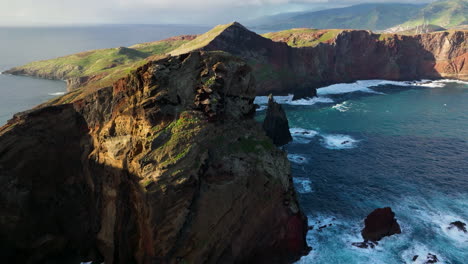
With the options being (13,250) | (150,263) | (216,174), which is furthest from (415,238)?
(13,250)

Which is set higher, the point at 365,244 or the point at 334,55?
the point at 334,55

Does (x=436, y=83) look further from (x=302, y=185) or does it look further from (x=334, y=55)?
(x=302, y=185)

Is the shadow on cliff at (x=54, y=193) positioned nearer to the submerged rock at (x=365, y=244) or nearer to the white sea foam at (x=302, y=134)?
the submerged rock at (x=365, y=244)

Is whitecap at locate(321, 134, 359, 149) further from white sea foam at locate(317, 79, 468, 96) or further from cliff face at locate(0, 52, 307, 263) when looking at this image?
white sea foam at locate(317, 79, 468, 96)

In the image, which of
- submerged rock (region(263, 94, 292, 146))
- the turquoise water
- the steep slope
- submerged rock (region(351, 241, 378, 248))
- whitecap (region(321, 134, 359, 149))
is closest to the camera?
submerged rock (region(351, 241, 378, 248))

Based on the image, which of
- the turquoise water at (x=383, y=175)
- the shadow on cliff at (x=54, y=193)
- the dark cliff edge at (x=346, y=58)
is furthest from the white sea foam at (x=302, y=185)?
the dark cliff edge at (x=346, y=58)

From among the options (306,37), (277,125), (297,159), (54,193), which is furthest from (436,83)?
(54,193)

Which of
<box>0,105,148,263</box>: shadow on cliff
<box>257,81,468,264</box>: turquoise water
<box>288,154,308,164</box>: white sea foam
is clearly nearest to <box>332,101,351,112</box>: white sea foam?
<box>257,81,468,264</box>: turquoise water
